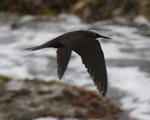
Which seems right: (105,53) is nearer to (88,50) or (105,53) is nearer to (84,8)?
(84,8)

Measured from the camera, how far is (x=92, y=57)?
3.58m

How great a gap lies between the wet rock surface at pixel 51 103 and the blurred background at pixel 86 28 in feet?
0.52

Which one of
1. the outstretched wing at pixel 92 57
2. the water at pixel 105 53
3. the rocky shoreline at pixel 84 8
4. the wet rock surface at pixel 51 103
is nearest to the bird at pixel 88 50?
the outstretched wing at pixel 92 57

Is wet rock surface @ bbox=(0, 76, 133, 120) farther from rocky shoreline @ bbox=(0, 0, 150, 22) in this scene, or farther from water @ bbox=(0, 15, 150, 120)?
rocky shoreline @ bbox=(0, 0, 150, 22)

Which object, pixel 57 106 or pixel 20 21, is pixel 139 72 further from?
pixel 20 21

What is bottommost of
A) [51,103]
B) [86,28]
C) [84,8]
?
[51,103]

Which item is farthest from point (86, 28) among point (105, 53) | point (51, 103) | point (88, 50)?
point (88, 50)

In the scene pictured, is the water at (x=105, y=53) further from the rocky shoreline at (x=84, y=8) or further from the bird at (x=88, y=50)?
the bird at (x=88, y=50)

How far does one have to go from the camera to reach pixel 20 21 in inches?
365

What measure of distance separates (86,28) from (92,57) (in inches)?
198

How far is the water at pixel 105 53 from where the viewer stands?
6062mm

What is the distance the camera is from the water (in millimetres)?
6062

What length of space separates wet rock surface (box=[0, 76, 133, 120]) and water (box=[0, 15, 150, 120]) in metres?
0.28

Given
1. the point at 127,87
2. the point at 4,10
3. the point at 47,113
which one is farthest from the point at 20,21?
the point at 47,113
